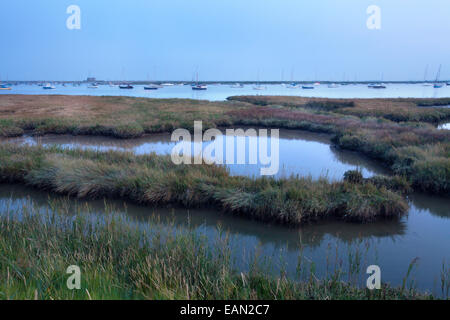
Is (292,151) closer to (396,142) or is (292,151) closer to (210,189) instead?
(396,142)

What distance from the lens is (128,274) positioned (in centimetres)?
406

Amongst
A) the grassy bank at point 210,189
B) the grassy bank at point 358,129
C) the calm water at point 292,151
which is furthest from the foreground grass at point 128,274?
the grassy bank at point 358,129

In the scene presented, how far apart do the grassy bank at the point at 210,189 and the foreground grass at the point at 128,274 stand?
109 inches

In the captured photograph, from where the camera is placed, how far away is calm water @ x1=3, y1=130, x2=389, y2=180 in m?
11.5

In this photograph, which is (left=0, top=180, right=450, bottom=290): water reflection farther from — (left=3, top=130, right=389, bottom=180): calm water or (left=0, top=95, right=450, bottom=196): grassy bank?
(left=3, top=130, right=389, bottom=180): calm water

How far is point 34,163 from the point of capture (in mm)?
9828

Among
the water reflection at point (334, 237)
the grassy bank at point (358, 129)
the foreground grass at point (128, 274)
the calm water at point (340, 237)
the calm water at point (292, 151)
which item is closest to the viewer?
the foreground grass at point (128, 274)

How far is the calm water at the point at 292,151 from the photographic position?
37.7 feet

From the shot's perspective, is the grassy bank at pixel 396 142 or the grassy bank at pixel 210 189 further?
the grassy bank at pixel 396 142

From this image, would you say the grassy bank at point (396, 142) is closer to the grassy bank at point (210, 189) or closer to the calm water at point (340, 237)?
the calm water at point (340, 237)

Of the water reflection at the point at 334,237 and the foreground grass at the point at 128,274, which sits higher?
the foreground grass at the point at 128,274

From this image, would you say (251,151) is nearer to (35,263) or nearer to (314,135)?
(314,135)
